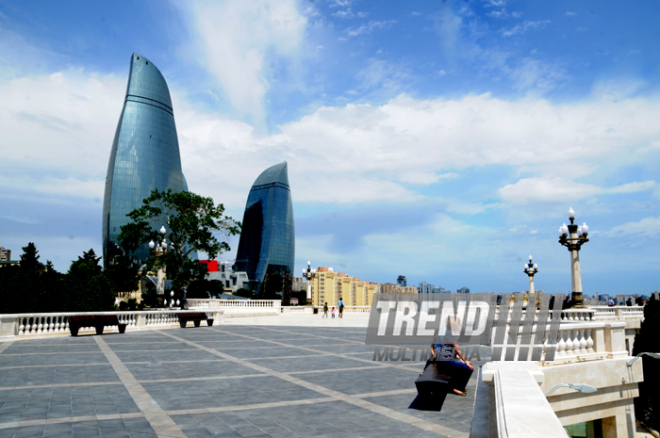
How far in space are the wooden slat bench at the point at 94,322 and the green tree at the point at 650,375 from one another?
2337 centimetres

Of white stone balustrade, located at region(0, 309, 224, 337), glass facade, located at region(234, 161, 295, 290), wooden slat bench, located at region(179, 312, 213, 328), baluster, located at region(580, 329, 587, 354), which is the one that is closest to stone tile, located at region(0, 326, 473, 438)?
white stone balustrade, located at region(0, 309, 224, 337)

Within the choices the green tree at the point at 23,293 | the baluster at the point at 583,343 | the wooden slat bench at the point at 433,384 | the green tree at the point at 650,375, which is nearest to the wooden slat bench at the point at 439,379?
the wooden slat bench at the point at 433,384

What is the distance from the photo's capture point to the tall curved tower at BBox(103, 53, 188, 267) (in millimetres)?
102438

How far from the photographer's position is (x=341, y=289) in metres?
135

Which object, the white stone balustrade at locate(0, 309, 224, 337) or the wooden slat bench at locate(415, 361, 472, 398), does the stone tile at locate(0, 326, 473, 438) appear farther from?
the white stone balustrade at locate(0, 309, 224, 337)

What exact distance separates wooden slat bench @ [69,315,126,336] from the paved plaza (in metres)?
4.42

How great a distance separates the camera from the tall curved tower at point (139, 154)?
102 m

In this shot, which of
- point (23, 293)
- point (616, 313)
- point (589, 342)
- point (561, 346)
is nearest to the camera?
point (561, 346)

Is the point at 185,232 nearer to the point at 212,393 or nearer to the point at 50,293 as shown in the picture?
the point at 50,293

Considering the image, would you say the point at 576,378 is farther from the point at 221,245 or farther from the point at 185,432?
the point at 221,245

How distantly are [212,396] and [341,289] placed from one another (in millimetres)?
128249

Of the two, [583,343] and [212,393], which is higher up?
[583,343]

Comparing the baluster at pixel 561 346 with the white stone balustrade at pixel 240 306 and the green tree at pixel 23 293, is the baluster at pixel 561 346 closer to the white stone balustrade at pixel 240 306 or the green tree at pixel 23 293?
the green tree at pixel 23 293

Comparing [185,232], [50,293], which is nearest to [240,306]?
[185,232]
